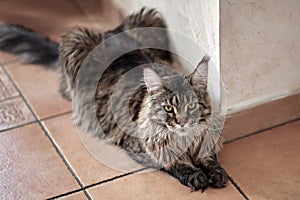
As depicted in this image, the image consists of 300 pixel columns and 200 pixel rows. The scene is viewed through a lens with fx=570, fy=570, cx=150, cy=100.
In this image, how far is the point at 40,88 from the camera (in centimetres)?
258

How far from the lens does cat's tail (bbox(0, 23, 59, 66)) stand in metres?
2.51

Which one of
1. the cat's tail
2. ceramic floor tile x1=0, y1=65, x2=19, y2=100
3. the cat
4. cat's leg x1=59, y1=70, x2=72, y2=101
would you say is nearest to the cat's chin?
the cat

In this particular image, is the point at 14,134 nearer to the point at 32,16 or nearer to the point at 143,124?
the point at 143,124

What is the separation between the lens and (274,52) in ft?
6.86

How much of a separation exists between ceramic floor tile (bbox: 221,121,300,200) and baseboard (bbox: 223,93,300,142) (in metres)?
0.03

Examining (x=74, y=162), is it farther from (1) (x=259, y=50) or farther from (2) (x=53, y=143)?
(1) (x=259, y=50)

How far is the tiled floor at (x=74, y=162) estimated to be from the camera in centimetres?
200

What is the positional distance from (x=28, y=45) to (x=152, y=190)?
3.06 ft

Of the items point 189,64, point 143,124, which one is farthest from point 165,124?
point 189,64

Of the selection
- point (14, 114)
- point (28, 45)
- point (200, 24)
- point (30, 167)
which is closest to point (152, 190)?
point (30, 167)

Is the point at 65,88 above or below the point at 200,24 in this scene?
below

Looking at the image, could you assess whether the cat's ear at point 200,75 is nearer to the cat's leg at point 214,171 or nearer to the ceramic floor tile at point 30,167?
the cat's leg at point 214,171

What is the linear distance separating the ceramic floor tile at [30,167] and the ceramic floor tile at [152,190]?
12cm

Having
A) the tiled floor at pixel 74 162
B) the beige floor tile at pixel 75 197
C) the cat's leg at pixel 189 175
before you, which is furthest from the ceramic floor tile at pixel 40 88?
the cat's leg at pixel 189 175
